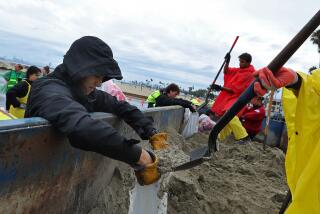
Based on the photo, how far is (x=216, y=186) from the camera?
5.15m

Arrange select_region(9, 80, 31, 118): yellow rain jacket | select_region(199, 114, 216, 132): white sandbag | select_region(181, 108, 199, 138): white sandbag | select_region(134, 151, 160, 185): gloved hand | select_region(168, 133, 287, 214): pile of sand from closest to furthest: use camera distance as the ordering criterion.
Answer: select_region(134, 151, 160, 185): gloved hand, select_region(168, 133, 287, 214): pile of sand, select_region(9, 80, 31, 118): yellow rain jacket, select_region(181, 108, 199, 138): white sandbag, select_region(199, 114, 216, 132): white sandbag

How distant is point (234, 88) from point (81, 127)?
6590mm

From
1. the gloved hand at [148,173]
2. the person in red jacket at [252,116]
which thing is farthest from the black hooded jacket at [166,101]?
the gloved hand at [148,173]

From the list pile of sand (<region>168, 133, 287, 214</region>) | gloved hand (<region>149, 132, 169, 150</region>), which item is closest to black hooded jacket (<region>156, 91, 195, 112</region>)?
pile of sand (<region>168, 133, 287, 214</region>)

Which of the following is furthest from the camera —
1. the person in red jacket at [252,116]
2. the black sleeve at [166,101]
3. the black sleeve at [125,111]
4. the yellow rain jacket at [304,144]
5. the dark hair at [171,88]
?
the person in red jacket at [252,116]

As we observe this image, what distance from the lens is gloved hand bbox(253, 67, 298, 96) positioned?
244 cm

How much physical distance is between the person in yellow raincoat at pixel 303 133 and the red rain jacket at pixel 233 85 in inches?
232

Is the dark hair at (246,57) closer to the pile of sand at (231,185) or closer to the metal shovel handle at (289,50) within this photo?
the pile of sand at (231,185)

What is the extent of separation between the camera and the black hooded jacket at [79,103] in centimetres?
255

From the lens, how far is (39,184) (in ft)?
8.90

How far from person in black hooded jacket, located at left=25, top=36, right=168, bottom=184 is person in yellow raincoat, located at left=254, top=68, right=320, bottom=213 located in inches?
33.8

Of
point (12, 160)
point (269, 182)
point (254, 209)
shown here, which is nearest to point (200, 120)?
point (269, 182)

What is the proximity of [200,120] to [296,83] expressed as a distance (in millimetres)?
7974

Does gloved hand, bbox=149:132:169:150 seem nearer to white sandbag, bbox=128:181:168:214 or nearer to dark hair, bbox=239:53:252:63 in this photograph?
white sandbag, bbox=128:181:168:214
